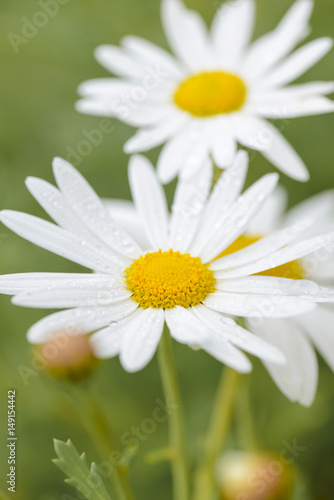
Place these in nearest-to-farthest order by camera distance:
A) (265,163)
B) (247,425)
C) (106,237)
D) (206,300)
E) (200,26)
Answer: (206,300) < (106,237) < (247,425) < (200,26) < (265,163)

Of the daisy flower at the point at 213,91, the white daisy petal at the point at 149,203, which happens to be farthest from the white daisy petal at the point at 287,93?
the white daisy petal at the point at 149,203

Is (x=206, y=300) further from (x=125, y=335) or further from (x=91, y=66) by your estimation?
(x=91, y=66)

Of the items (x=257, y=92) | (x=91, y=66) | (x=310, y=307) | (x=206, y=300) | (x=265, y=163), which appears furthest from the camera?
(x=91, y=66)

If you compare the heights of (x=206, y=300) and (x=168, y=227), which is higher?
(x=168, y=227)

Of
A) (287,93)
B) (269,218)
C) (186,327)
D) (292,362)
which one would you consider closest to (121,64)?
(287,93)

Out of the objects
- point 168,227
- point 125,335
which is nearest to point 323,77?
point 168,227

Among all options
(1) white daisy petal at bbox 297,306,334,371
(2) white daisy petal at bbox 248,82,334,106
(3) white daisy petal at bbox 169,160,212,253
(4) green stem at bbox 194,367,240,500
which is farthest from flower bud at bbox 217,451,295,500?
(2) white daisy petal at bbox 248,82,334,106

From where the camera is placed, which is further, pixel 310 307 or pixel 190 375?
pixel 190 375
